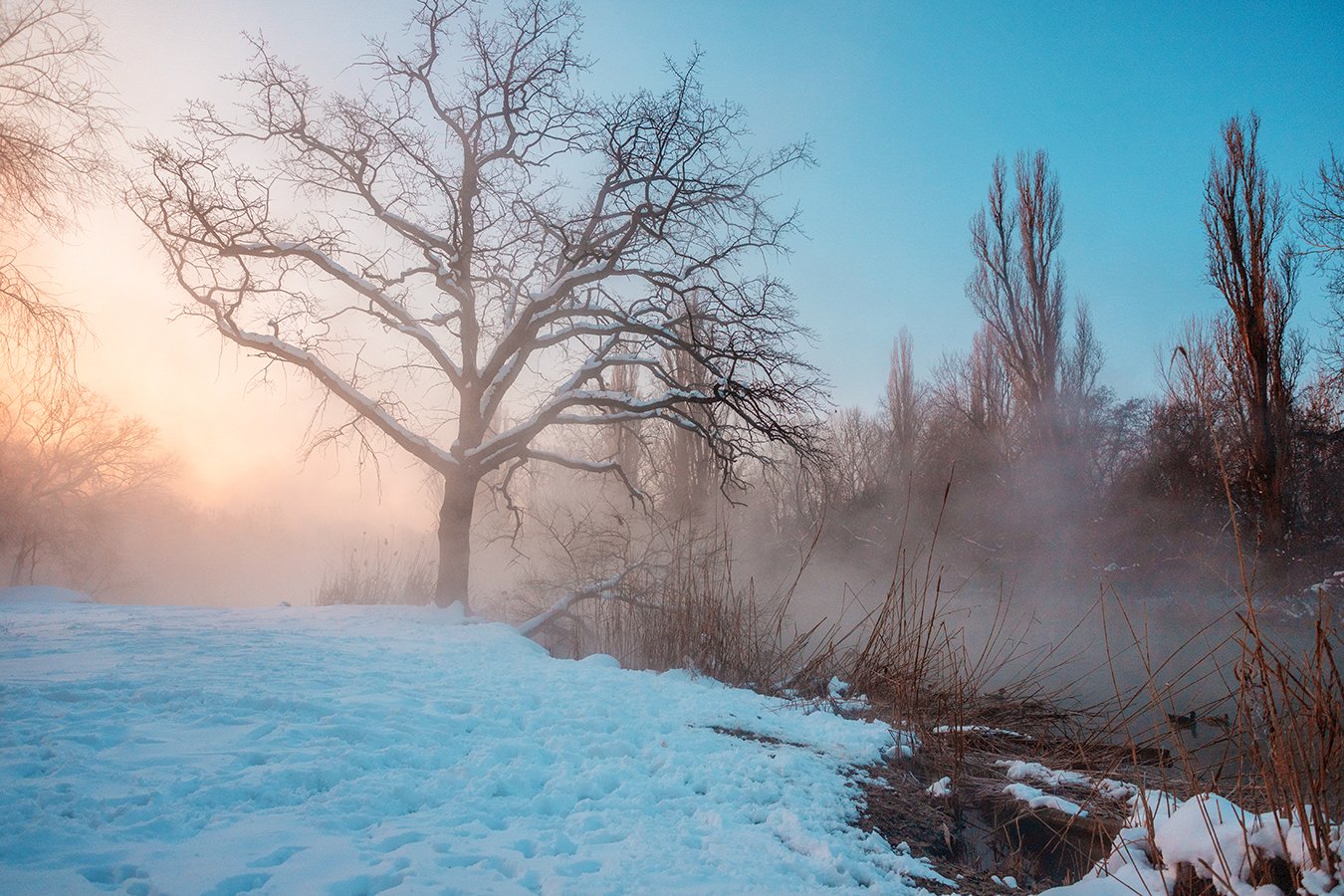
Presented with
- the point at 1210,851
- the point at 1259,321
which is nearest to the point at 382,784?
the point at 1210,851

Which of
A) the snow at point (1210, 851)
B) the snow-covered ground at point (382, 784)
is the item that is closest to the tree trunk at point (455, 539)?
the snow-covered ground at point (382, 784)

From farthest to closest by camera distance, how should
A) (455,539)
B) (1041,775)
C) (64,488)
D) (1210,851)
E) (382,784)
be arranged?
(64,488) < (455,539) < (1041,775) < (382,784) < (1210,851)

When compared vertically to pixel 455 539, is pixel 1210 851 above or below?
below

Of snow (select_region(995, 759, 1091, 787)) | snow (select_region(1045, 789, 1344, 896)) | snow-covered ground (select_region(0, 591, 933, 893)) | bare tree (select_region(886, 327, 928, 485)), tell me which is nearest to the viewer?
snow (select_region(1045, 789, 1344, 896))

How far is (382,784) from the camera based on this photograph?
7.86 feet

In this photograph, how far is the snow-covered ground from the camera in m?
1.83

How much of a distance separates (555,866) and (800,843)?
100 cm

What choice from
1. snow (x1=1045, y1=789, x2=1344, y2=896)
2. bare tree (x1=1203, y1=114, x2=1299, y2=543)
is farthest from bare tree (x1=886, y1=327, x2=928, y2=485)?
snow (x1=1045, y1=789, x2=1344, y2=896)

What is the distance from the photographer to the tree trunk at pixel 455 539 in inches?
401

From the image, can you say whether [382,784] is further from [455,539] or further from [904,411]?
[904,411]

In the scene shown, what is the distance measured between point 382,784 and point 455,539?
324 inches

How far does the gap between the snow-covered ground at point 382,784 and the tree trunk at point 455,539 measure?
586cm

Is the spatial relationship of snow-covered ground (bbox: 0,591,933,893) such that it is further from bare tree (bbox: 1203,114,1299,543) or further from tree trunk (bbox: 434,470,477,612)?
bare tree (bbox: 1203,114,1299,543)

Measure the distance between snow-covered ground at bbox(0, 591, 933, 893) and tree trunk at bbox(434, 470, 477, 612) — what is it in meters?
5.86
